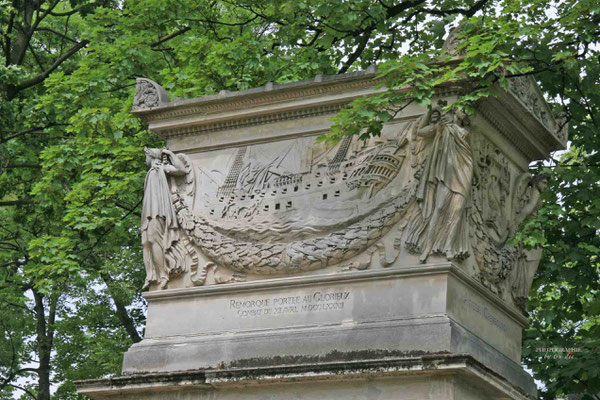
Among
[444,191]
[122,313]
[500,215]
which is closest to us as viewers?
[444,191]

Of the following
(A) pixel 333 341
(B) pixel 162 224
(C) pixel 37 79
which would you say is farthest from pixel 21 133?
(A) pixel 333 341

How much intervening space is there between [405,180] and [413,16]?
7.65 meters

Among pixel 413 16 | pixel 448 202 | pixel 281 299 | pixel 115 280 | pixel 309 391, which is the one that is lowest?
pixel 309 391

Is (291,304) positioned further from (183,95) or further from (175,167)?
(183,95)

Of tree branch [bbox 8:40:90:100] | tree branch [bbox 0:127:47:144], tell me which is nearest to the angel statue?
tree branch [bbox 0:127:47:144]

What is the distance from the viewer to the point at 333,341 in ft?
39.8

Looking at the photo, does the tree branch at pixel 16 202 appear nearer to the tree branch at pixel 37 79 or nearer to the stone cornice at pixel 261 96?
the tree branch at pixel 37 79

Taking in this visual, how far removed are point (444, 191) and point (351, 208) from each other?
101 cm

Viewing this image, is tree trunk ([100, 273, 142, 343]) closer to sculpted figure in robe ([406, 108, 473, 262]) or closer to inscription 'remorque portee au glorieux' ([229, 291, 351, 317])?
inscription 'remorque portee au glorieux' ([229, 291, 351, 317])

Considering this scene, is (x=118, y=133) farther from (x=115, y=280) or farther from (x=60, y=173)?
(x=115, y=280)

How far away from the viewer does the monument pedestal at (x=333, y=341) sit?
11586 mm

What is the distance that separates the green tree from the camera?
13984mm

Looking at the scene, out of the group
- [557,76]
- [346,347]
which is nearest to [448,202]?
[346,347]

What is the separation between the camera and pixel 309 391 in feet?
39.3
